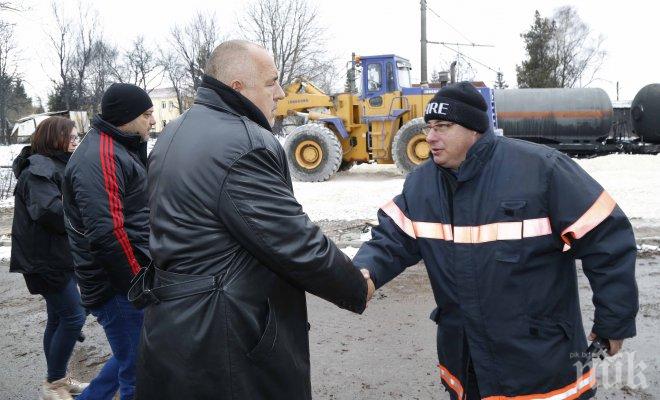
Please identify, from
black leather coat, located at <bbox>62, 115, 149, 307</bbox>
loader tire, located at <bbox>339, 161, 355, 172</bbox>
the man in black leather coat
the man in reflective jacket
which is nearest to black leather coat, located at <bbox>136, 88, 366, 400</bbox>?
the man in black leather coat

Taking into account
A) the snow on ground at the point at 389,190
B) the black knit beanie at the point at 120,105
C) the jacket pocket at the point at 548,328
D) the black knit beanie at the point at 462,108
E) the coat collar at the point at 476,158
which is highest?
the black knit beanie at the point at 120,105

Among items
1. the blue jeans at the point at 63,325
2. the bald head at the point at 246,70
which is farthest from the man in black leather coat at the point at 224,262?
the blue jeans at the point at 63,325

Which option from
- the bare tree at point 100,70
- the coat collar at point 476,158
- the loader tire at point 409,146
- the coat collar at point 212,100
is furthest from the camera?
the bare tree at point 100,70

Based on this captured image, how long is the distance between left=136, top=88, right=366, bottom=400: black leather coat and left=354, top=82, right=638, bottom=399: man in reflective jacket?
67 cm

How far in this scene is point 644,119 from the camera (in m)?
18.5

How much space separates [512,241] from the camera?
2.42 metres

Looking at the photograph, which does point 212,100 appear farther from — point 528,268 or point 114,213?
point 528,268

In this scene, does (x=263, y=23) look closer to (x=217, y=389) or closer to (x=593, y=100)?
(x=593, y=100)

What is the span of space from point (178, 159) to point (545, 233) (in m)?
1.43

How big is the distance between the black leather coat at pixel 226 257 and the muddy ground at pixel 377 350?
2065 mm

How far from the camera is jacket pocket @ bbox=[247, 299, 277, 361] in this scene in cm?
203

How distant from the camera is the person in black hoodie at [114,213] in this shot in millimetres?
3094

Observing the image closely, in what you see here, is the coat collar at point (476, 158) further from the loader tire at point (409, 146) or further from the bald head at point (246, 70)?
the loader tire at point (409, 146)

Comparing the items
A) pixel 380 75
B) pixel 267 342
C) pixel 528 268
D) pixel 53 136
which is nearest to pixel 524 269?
pixel 528 268
